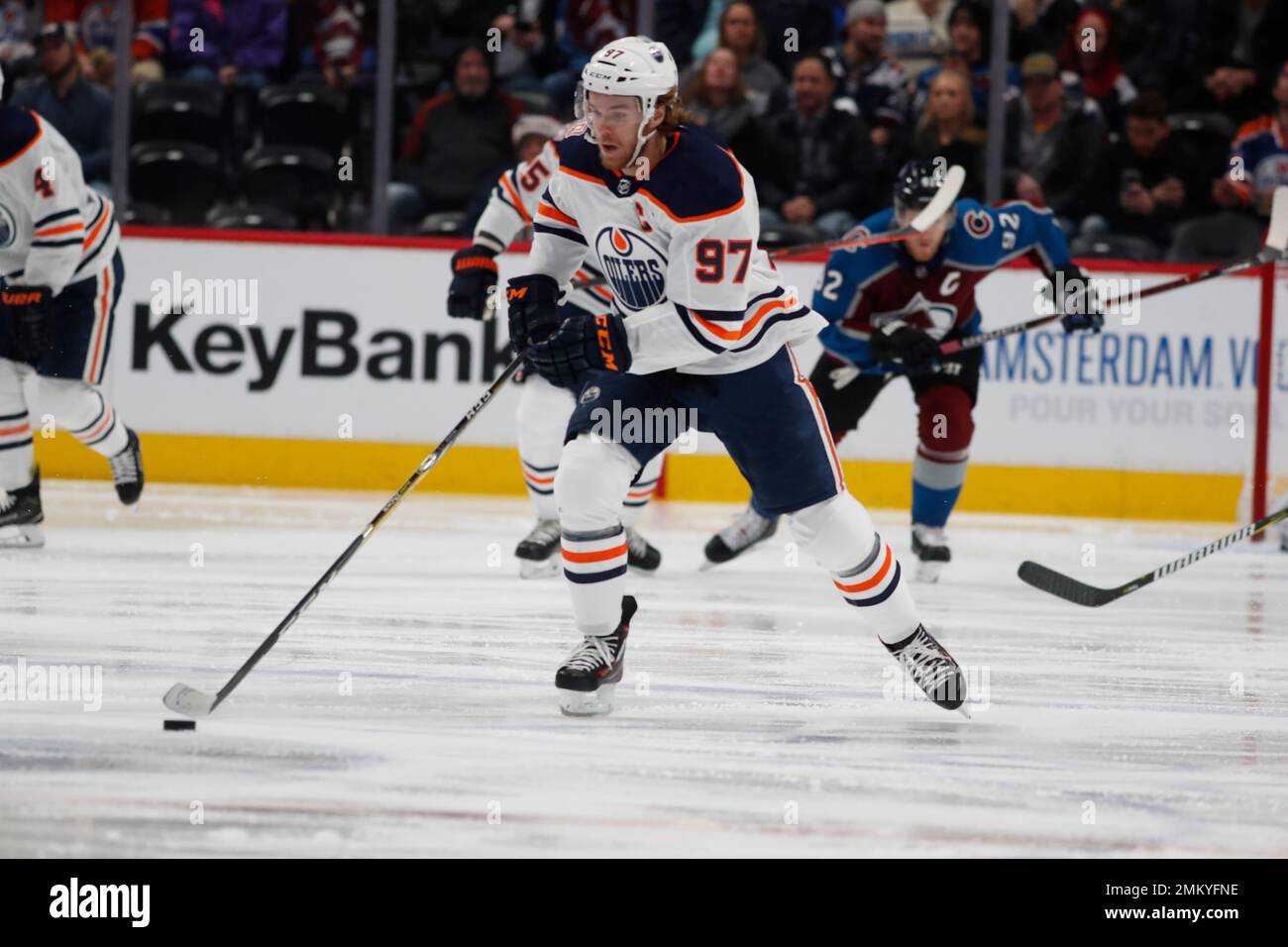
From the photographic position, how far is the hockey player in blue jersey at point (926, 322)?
15.8 feet

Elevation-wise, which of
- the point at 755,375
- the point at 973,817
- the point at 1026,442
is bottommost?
the point at 1026,442

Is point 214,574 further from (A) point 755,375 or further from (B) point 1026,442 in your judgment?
(B) point 1026,442

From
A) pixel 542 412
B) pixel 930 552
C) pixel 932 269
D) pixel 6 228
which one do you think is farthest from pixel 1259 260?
pixel 6 228

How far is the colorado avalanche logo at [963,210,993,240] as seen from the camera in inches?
191

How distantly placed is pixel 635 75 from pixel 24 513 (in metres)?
2.80

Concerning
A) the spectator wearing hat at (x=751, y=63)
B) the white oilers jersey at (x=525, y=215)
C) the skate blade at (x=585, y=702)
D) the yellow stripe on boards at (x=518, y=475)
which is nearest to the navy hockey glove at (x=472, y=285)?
the white oilers jersey at (x=525, y=215)

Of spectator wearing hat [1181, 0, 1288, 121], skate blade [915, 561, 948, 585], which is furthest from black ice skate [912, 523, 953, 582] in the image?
spectator wearing hat [1181, 0, 1288, 121]

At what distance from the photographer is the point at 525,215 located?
463 cm

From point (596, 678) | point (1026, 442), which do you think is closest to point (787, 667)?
point (596, 678)

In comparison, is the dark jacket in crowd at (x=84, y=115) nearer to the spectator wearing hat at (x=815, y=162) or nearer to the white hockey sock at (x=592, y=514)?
the spectator wearing hat at (x=815, y=162)

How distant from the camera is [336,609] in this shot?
4.15 m

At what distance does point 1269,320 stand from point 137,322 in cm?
422

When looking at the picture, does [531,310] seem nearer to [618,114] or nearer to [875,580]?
[618,114]

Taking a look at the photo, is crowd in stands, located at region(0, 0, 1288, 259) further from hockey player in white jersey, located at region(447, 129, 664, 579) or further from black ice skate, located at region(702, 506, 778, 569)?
hockey player in white jersey, located at region(447, 129, 664, 579)
